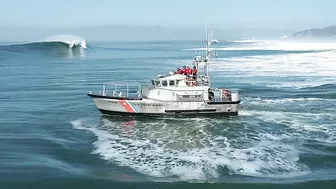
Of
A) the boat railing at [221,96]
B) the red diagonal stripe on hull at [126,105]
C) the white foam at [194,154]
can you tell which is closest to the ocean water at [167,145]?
the white foam at [194,154]

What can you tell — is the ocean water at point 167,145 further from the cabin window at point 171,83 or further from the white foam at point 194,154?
the cabin window at point 171,83

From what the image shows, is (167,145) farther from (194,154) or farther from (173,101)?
(173,101)

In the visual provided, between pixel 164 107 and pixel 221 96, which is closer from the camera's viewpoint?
pixel 164 107

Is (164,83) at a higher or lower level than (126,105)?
higher

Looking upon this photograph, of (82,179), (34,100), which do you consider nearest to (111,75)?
(34,100)

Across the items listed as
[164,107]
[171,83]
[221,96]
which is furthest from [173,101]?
[221,96]

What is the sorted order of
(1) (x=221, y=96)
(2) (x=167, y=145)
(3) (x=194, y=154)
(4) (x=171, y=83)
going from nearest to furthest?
(3) (x=194, y=154), (2) (x=167, y=145), (4) (x=171, y=83), (1) (x=221, y=96)

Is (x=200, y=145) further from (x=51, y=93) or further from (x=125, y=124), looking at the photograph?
(x=51, y=93)

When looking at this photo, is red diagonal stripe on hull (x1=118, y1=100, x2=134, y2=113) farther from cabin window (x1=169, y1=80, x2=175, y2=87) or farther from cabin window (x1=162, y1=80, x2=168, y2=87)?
cabin window (x1=169, y1=80, x2=175, y2=87)
